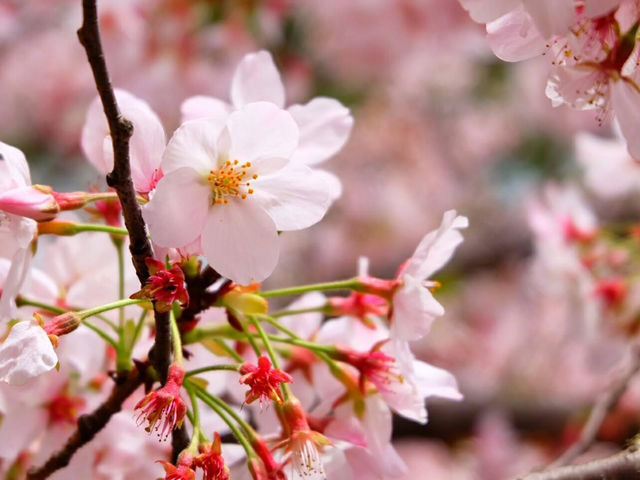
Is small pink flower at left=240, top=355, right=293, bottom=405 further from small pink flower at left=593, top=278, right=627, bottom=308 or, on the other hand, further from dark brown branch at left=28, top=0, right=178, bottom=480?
small pink flower at left=593, top=278, right=627, bottom=308

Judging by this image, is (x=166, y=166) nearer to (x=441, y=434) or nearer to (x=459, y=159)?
(x=441, y=434)

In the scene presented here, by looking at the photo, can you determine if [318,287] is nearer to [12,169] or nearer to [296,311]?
[296,311]

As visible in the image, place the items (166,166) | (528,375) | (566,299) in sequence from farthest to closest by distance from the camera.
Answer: (528,375), (566,299), (166,166)

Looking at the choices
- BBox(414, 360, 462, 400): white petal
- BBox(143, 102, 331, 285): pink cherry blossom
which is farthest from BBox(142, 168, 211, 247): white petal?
BBox(414, 360, 462, 400): white petal

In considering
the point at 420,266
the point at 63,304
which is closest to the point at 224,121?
the point at 420,266

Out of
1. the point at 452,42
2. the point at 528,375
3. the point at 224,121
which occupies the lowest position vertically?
the point at 528,375

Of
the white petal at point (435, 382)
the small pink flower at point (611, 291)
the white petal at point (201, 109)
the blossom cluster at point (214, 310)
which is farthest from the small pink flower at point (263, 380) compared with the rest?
the small pink flower at point (611, 291)
